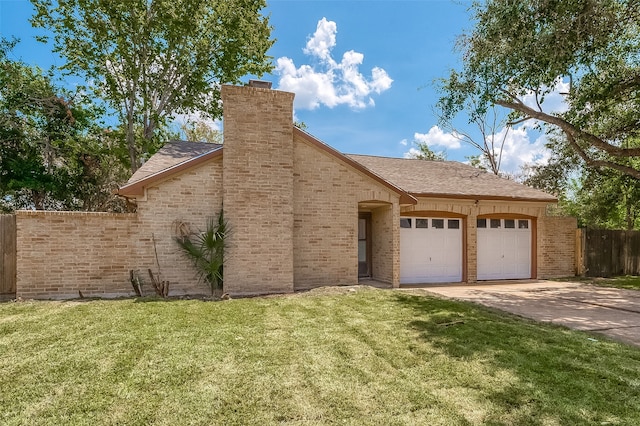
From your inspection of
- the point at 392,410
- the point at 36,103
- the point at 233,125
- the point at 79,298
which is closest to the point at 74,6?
the point at 36,103

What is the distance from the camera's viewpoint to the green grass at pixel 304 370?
3348 mm


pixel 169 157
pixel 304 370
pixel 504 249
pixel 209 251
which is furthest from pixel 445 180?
pixel 304 370

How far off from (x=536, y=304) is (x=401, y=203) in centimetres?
464

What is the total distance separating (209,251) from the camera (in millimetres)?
8844

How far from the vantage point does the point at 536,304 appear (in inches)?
339

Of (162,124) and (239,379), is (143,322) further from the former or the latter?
(162,124)

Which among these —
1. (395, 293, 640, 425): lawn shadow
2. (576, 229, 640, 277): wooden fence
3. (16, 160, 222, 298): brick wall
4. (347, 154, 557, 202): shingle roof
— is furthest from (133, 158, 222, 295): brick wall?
(576, 229, 640, 277): wooden fence

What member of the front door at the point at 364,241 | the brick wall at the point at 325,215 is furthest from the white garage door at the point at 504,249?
the brick wall at the point at 325,215

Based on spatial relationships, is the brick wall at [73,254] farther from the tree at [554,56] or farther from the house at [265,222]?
the tree at [554,56]

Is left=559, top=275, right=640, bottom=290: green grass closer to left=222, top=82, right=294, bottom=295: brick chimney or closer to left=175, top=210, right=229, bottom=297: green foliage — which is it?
left=222, top=82, right=294, bottom=295: brick chimney

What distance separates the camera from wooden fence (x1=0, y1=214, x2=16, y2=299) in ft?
26.6

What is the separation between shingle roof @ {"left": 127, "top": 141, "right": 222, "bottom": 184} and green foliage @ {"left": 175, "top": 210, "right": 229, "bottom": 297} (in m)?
2.07

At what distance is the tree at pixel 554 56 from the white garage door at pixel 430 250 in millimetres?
4119

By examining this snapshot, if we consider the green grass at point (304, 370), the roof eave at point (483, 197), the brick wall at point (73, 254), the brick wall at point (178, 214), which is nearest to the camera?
the green grass at point (304, 370)
